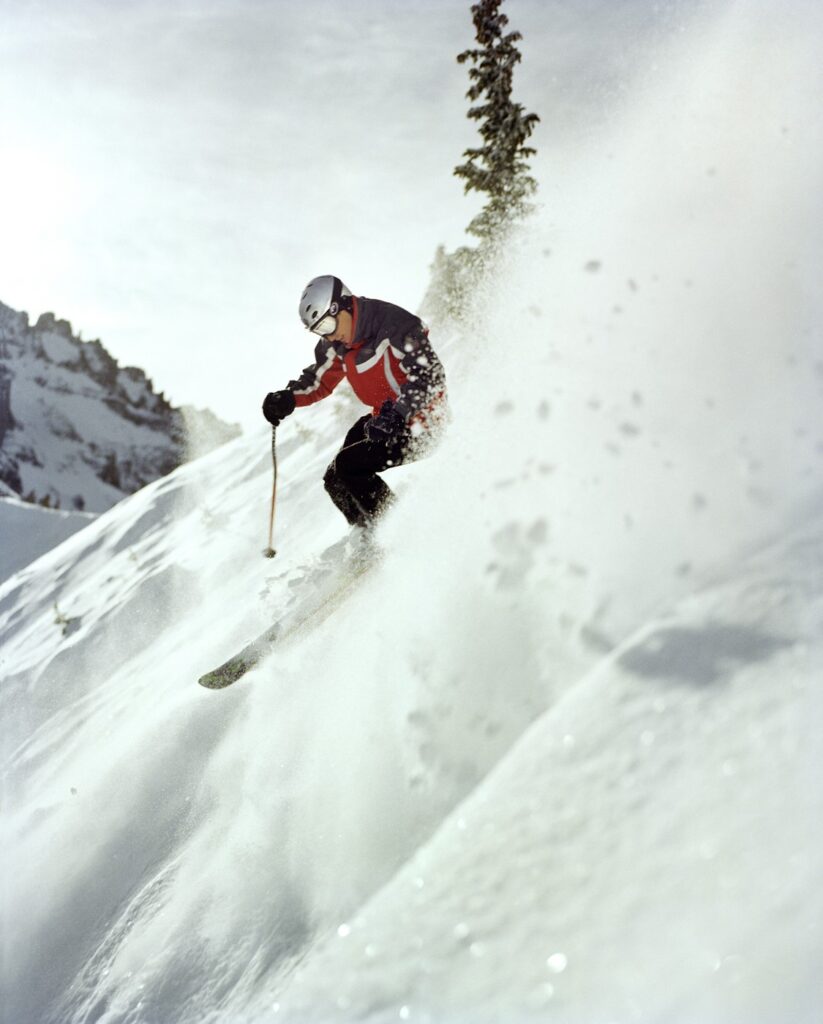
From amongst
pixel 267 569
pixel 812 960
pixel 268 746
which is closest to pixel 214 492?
pixel 267 569

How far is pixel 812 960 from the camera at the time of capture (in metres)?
1.45

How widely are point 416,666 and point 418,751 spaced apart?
55cm

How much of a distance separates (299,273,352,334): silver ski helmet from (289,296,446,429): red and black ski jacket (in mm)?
118

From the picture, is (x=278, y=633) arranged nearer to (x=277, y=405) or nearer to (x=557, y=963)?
(x=277, y=405)

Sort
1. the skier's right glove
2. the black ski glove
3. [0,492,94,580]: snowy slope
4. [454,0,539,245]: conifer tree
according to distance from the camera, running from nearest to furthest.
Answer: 1. the black ski glove
2. the skier's right glove
3. [454,0,539,245]: conifer tree
4. [0,492,94,580]: snowy slope

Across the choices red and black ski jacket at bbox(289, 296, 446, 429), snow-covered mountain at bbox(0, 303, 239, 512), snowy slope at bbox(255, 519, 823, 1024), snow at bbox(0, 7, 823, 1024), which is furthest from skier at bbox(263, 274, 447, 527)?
snow-covered mountain at bbox(0, 303, 239, 512)

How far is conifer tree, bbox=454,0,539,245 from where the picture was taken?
42.8 ft

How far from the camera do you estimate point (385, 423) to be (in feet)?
15.6

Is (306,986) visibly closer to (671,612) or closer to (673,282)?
(671,612)

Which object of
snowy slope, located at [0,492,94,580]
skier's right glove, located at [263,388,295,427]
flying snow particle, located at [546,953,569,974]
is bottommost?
flying snow particle, located at [546,953,569,974]

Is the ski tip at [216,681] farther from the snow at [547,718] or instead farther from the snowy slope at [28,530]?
the snowy slope at [28,530]

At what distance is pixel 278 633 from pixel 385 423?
170 cm

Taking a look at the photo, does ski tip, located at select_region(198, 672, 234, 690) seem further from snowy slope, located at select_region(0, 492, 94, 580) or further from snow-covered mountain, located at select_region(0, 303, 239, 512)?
snow-covered mountain, located at select_region(0, 303, 239, 512)

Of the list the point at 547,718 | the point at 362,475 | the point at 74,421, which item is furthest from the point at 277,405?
the point at 74,421
